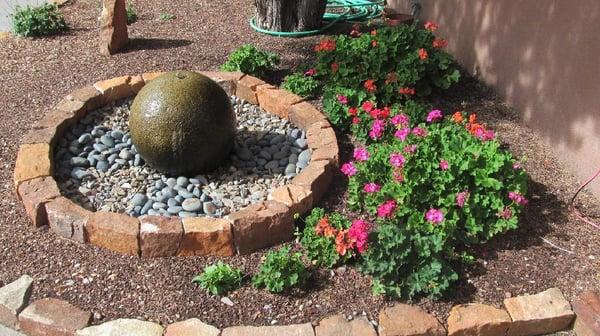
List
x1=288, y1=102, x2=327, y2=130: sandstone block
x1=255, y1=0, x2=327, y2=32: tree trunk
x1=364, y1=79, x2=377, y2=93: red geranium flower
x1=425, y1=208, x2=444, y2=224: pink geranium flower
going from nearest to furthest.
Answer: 1. x1=425, y1=208, x2=444, y2=224: pink geranium flower
2. x1=288, y1=102, x2=327, y2=130: sandstone block
3. x1=364, y1=79, x2=377, y2=93: red geranium flower
4. x1=255, y1=0, x2=327, y2=32: tree trunk

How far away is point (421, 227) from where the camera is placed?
377 centimetres

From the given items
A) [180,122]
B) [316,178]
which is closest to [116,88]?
[180,122]

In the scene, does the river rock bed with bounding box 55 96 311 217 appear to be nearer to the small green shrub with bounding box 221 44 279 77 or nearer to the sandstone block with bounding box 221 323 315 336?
the small green shrub with bounding box 221 44 279 77

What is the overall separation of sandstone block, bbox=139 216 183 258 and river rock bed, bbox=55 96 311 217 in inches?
12.6

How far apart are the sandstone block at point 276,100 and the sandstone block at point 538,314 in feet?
8.24

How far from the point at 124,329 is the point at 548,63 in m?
3.85

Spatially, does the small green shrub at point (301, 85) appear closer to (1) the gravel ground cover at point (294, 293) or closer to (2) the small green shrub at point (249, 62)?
(2) the small green shrub at point (249, 62)

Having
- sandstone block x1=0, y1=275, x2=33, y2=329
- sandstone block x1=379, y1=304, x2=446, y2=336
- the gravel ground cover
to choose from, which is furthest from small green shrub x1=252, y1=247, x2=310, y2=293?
sandstone block x1=0, y1=275, x2=33, y2=329

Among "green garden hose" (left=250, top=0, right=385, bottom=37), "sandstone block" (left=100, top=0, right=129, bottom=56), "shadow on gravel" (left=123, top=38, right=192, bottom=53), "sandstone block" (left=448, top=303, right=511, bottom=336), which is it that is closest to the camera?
"sandstone block" (left=448, top=303, right=511, bottom=336)

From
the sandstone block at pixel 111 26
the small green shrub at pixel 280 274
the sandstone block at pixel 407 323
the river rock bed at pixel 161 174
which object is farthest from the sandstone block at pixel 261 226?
the sandstone block at pixel 111 26

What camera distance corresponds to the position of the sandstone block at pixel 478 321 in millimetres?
3410

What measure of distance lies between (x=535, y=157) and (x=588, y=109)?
1.91 feet

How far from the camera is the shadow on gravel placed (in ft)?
21.4

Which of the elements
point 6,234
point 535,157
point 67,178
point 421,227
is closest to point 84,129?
point 67,178
